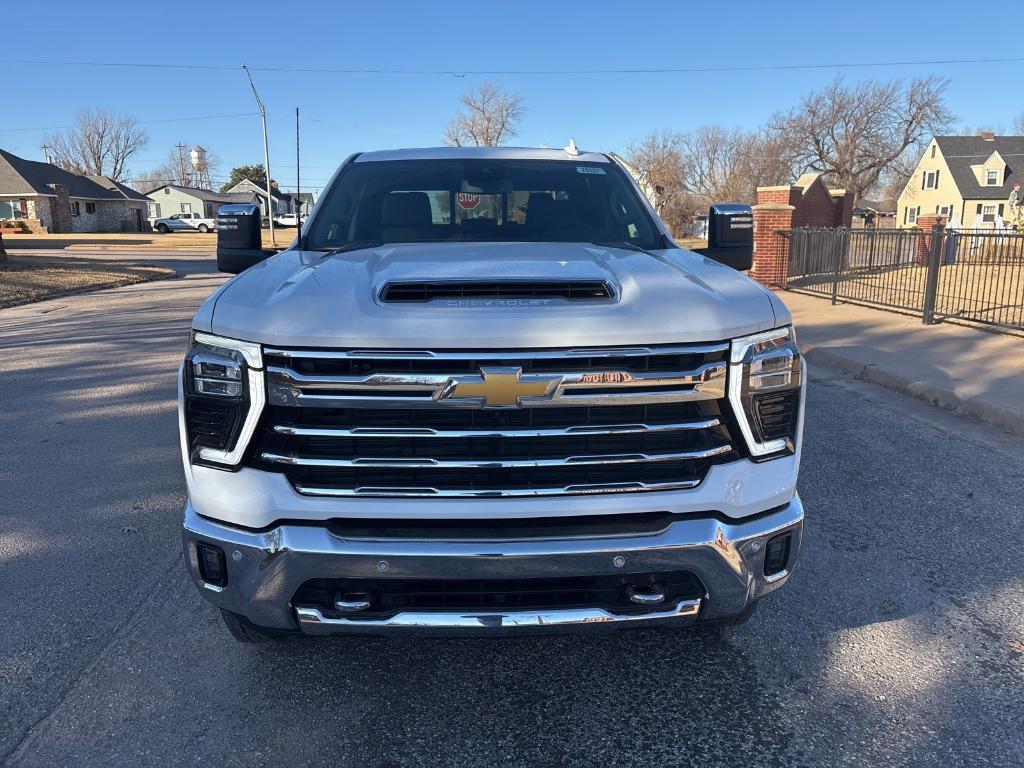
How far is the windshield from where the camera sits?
3850 millimetres

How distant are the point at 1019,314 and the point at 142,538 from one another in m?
12.0

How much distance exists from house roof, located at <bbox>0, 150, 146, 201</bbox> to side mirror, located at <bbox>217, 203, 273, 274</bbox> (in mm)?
61734

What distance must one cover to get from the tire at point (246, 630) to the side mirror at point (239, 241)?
1865 mm

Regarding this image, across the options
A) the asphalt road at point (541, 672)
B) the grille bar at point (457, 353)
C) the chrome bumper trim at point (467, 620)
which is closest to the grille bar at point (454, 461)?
the grille bar at point (457, 353)

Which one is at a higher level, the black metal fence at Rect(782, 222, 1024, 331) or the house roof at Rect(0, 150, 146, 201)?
the house roof at Rect(0, 150, 146, 201)

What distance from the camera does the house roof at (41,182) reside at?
55.9m

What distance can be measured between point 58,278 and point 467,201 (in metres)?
18.0

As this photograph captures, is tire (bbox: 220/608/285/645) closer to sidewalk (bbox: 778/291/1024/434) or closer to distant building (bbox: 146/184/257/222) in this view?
sidewalk (bbox: 778/291/1024/434)

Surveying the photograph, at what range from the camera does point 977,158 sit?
60.0 m

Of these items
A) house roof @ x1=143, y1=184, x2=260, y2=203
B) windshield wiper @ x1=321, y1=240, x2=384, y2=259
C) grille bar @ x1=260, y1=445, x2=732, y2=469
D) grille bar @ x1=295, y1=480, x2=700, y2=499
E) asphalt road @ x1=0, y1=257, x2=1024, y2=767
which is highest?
house roof @ x1=143, y1=184, x2=260, y2=203

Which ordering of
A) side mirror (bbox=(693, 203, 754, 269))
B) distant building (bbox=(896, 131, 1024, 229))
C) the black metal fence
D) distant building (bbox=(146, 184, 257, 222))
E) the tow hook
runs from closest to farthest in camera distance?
the tow hook
side mirror (bbox=(693, 203, 754, 269))
the black metal fence
distant building (bbox=(896, 131, 1024, 229))
distant building (bbox=(146, 184, 257, 222))

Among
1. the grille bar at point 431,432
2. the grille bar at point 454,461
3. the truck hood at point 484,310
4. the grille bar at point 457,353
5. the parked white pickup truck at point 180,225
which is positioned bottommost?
the grille bar at point 454,461

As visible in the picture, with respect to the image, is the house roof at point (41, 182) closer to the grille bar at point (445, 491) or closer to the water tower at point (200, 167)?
the water tower at point (200, 167)

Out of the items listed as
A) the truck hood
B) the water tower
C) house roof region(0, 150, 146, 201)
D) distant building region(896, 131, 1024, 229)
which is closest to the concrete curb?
the truck hood
